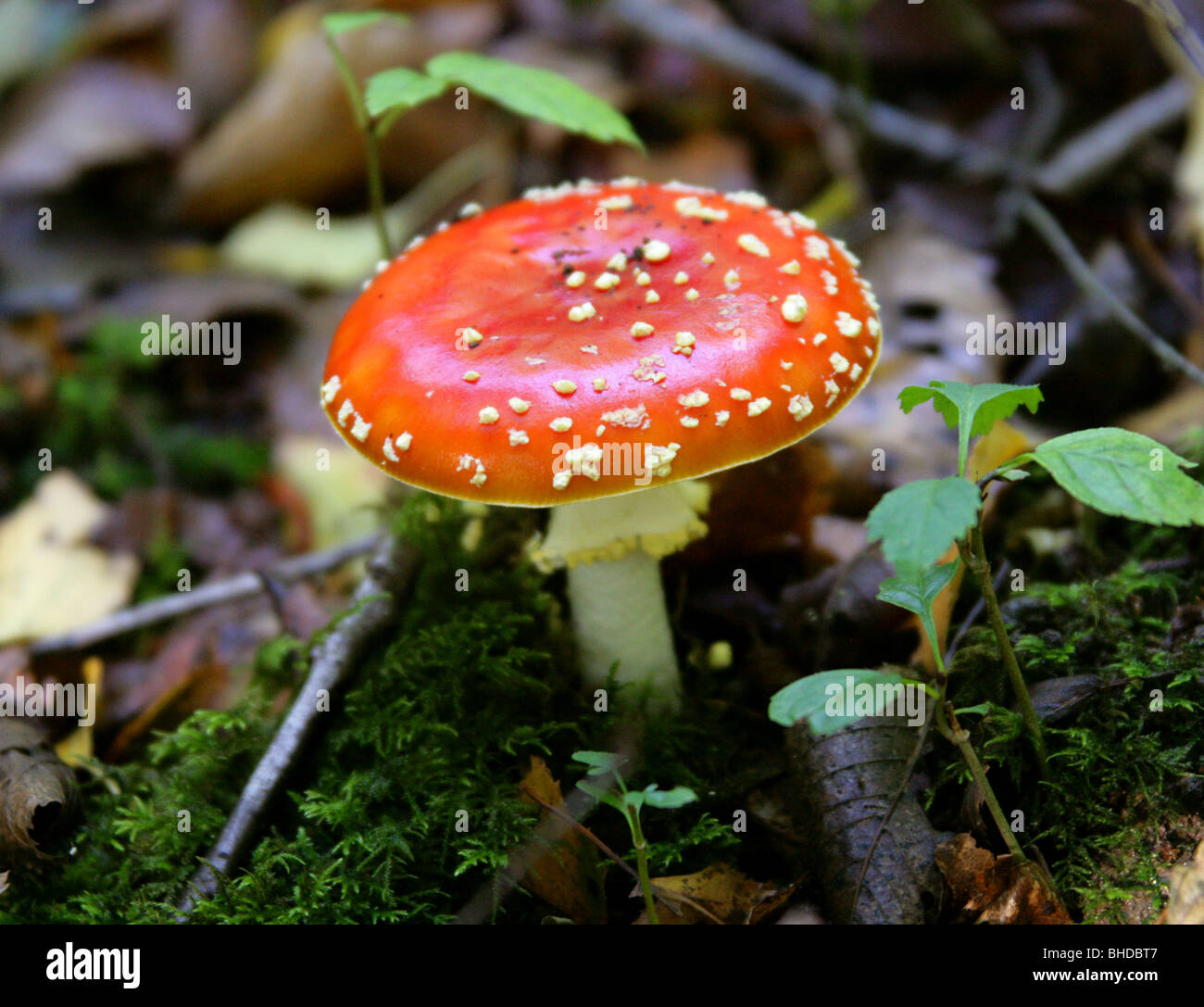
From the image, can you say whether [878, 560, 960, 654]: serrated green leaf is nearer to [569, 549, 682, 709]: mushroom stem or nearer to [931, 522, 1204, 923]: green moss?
[931, 522, 1204, 923]: green moss

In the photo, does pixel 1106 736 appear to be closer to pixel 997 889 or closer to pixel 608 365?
pixel 997 889

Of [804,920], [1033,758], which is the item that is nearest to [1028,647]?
[1033,758]

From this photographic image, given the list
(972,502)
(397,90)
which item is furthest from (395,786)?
(397,90)

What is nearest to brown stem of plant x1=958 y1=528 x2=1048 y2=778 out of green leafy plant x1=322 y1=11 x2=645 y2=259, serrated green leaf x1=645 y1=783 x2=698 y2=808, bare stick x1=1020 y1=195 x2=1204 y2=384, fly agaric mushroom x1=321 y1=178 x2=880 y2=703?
fly agaric mushroom x1=321 y1=178 x2=880 y2=703

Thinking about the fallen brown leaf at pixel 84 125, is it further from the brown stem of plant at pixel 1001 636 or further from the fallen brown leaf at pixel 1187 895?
the fallen brown leaf at pixel 1187 895

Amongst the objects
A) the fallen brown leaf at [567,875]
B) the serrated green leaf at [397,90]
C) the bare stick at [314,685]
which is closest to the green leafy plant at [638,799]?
the fallen brown leaf at [567,875]

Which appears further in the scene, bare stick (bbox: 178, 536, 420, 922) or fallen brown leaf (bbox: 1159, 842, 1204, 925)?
bare stick (bbox: 178, 536, 420, 922)
